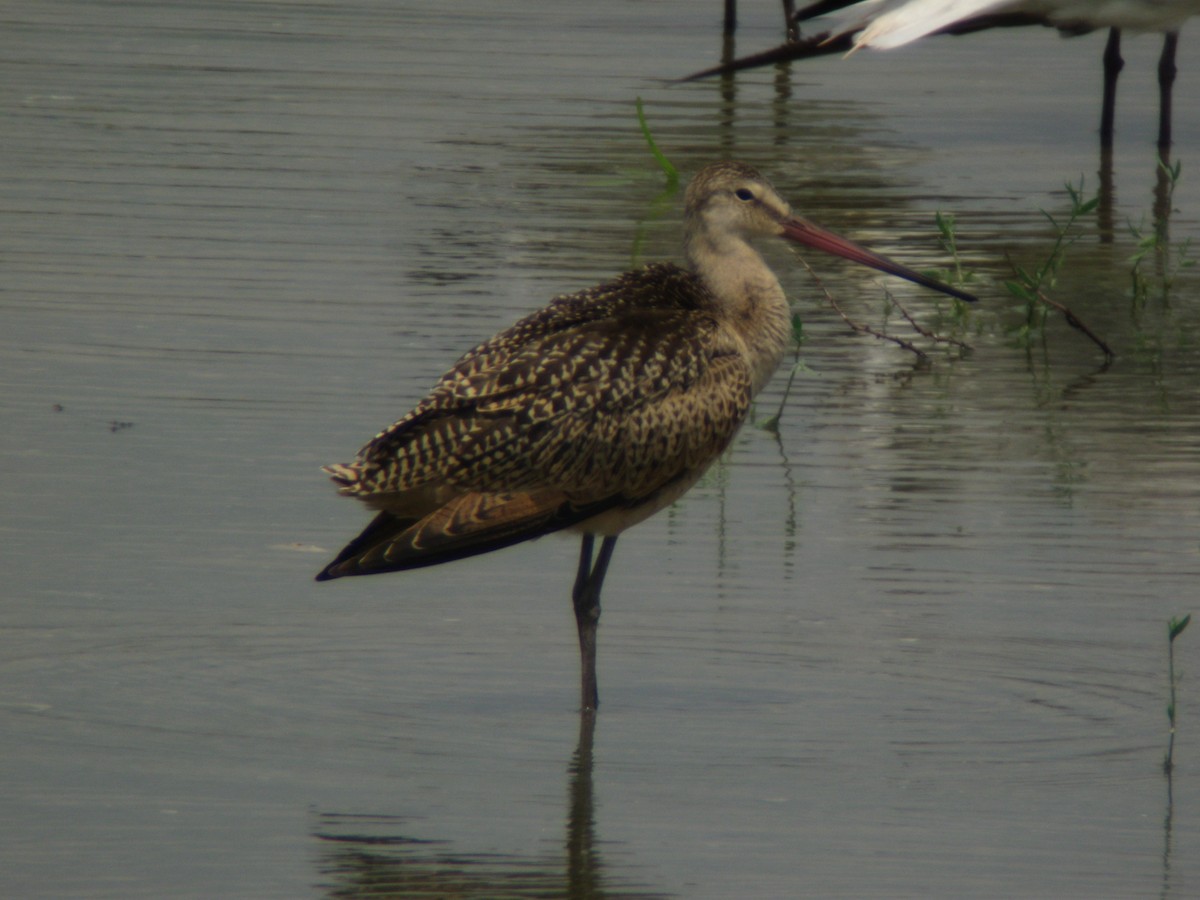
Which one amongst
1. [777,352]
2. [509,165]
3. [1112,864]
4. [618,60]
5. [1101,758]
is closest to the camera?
[1112,864]

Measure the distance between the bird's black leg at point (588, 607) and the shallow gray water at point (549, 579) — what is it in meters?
0.13

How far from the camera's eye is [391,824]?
5.50 m

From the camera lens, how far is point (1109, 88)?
50.5ft

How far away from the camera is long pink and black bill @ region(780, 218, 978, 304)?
7.40 m

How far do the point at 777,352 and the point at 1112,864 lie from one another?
84.6 inches

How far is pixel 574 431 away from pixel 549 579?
1.07 metres

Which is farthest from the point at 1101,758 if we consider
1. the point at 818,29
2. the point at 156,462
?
the point at 818,29

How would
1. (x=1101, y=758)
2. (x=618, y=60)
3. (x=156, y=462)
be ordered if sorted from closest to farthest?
(x=1101, y=758) < (x=156, y=462) < (x=618, y=60)

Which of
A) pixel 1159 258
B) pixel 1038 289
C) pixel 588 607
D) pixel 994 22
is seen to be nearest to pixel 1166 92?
pixel 994 22

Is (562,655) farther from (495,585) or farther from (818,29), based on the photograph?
(818,29)

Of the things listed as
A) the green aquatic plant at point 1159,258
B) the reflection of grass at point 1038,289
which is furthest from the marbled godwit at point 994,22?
the reflection of grass at point 1038,289

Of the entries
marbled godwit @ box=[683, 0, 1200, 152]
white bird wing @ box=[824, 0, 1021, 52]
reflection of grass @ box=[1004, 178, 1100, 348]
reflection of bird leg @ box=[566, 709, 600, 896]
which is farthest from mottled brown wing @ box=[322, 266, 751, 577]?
white bird wing @ box=[824, 0, 1021, 52]

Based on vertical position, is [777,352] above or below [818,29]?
above

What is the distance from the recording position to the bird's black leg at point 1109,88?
15266 mm
